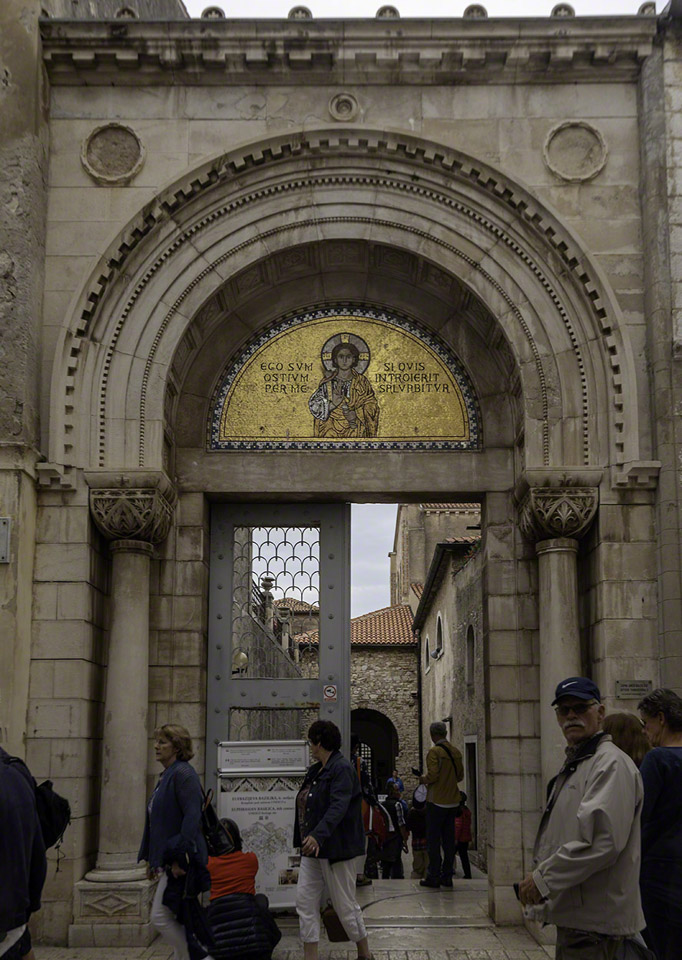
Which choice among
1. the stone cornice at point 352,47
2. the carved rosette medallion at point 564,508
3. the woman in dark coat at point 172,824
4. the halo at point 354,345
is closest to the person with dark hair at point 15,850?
the woman in dark coat at point 172,824

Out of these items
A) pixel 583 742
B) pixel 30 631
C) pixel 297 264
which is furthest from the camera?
pixel 297 264

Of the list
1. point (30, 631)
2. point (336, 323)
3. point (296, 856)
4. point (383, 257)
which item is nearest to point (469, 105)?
point (383, 257)

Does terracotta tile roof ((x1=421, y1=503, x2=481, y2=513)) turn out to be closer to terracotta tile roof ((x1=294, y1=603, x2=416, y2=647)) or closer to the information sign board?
terracotta tile roof ((x1=294, y1=603, x2=416, y2=647))

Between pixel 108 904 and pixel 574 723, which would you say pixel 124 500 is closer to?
pixel 108 904

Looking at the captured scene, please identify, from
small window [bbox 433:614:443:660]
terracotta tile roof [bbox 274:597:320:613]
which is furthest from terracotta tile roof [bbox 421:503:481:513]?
terracotta tile roof [bbox 274:597:320:613]

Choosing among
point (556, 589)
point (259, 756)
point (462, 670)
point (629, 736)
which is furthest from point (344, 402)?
point (462, 670)

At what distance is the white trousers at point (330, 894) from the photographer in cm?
817

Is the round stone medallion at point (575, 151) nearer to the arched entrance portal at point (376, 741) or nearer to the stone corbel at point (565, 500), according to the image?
the stone corbel at point (565, 500)

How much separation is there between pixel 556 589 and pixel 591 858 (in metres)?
5.49

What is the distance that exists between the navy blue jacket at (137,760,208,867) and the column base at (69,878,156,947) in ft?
7.23

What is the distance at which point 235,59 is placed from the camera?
10836mm

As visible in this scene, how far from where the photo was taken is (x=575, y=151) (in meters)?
10.9

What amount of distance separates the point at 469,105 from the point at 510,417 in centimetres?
292

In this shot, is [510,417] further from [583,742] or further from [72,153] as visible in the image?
[583,742]
